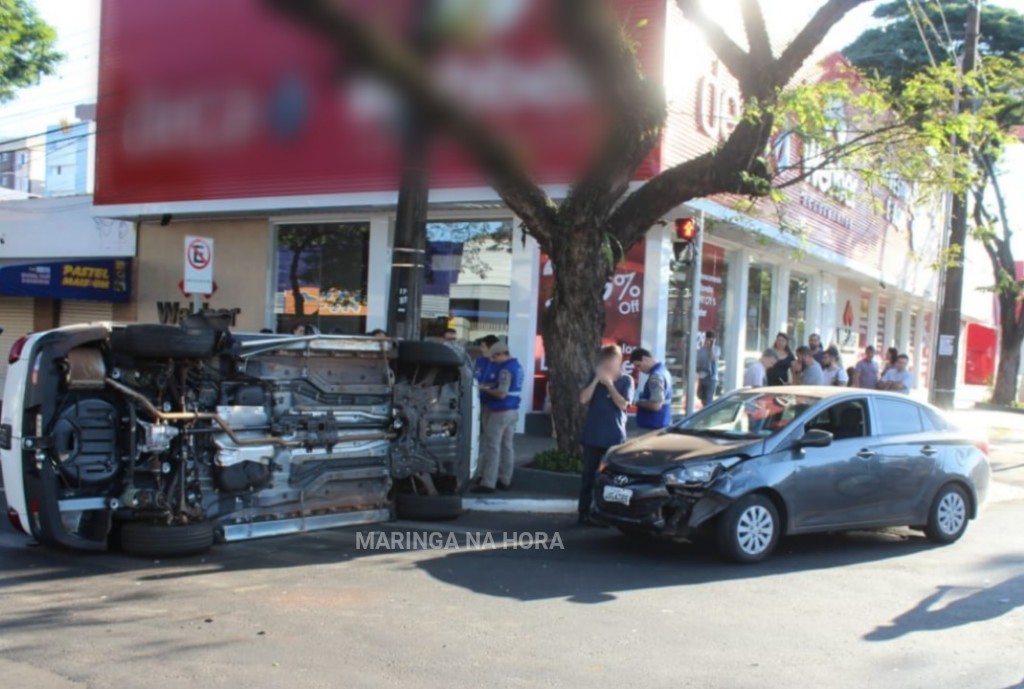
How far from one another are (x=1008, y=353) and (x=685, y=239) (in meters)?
20.5

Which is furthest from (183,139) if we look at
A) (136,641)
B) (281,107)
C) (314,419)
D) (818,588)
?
(818,588)

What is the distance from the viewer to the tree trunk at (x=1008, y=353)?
27531 mm

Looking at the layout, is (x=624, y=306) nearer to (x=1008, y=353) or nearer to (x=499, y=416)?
(x=499, y=416)

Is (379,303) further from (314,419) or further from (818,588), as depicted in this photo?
(818,588)

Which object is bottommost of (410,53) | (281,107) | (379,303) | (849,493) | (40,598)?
(40,598)

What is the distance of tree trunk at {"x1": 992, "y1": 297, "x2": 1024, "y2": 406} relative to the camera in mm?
27531

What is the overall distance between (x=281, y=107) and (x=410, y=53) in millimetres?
1209

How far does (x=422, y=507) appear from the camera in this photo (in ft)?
28.5

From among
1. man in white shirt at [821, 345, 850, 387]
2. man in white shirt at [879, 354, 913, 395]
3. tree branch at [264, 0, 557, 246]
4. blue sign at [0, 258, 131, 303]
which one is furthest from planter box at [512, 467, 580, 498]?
blue sign at [0, 258, 131, 303]

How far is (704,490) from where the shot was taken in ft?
24.2

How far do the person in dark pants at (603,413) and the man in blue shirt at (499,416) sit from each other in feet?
4.65

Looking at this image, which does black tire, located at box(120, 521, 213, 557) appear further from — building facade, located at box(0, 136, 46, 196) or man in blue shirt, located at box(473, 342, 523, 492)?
building facade, located at box(0, 136, 46, 196)

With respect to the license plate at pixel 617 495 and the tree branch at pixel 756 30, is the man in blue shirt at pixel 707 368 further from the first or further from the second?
the license plate at pixel 617 495

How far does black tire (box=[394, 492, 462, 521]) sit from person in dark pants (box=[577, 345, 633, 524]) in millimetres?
1302
